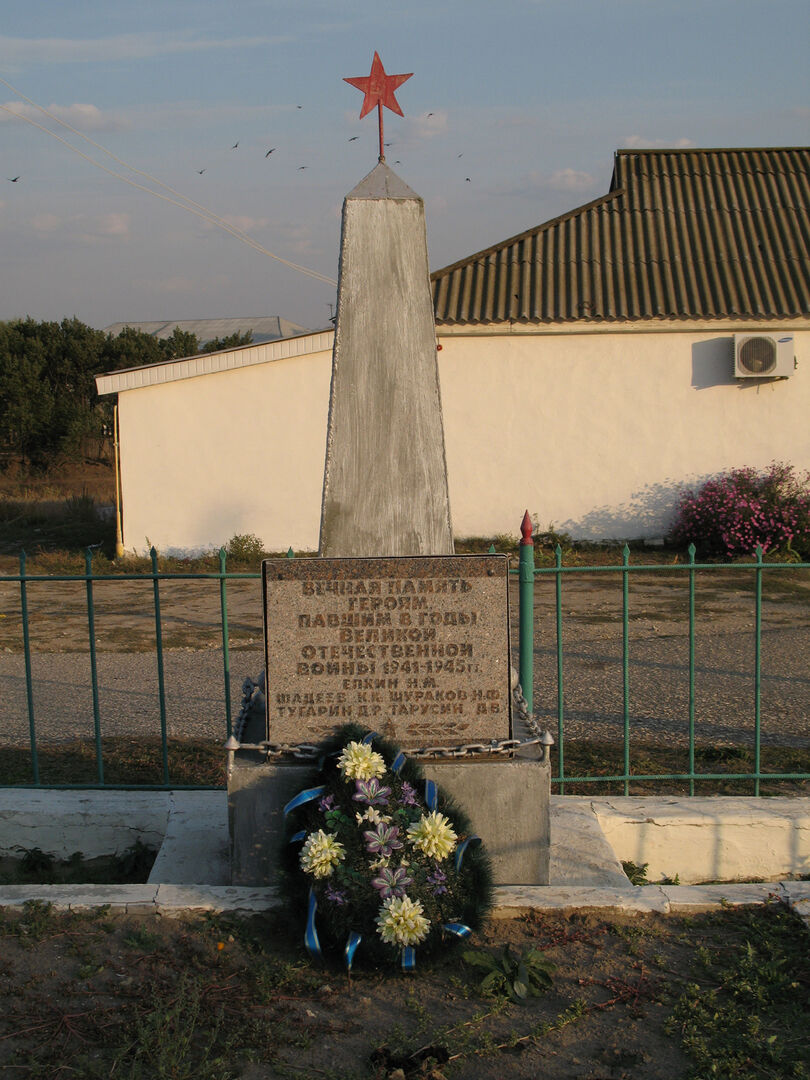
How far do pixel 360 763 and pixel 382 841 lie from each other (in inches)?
10.1

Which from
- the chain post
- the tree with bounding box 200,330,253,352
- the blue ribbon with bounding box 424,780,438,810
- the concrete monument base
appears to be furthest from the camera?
the tree with bounding box 200,330,253,352

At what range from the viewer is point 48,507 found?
1944 centimetres

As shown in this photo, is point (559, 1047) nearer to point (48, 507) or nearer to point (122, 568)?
point (122, 568)

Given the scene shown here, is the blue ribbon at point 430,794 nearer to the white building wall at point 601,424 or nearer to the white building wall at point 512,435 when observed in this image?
the white building wall at point 512,435

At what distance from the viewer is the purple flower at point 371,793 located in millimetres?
3033

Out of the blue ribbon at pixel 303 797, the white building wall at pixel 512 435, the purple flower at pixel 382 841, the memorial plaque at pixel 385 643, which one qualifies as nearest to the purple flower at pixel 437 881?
the purple flower at pixel 382 841

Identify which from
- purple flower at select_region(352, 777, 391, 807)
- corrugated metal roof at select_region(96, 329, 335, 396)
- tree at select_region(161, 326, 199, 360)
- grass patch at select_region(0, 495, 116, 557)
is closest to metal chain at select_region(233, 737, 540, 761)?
purple flower at select_region(352, 777, 391, 807)

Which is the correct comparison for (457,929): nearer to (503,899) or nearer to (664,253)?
(503,899)

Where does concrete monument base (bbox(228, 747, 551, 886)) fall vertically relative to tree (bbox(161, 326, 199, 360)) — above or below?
below

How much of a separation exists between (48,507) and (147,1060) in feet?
59.6

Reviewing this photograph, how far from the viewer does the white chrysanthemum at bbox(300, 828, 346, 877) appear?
294 centimetres

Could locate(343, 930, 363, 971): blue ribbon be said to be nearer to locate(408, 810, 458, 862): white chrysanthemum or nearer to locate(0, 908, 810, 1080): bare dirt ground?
locate(0, 908, 810, 1080): bare dirt ground

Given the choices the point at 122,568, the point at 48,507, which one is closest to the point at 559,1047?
the point at 122,568

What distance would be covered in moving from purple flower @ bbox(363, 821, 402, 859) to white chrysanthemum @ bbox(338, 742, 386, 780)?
0.18 metres
